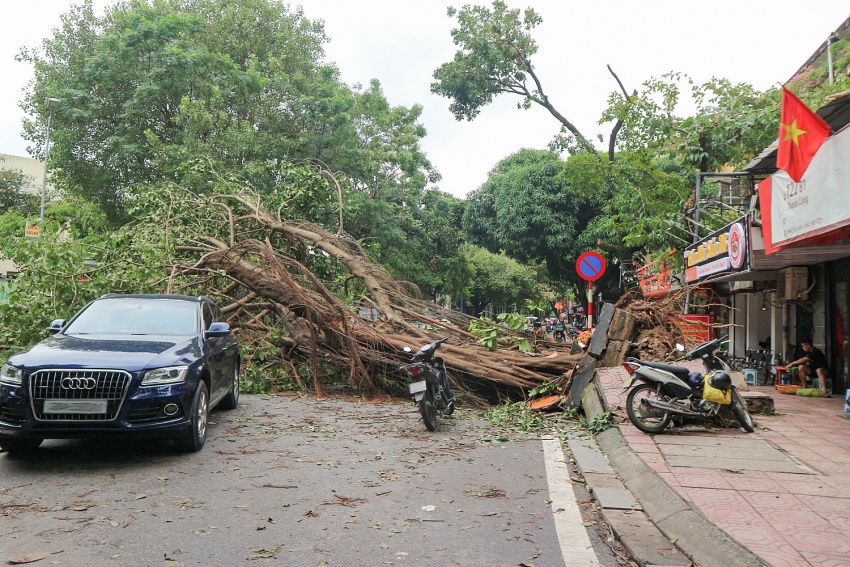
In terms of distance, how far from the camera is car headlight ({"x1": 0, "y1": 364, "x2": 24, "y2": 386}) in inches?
256

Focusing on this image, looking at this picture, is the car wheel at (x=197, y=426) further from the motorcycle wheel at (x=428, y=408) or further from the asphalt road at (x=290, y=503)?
the motorcycle wheel at (x=428, y=408)

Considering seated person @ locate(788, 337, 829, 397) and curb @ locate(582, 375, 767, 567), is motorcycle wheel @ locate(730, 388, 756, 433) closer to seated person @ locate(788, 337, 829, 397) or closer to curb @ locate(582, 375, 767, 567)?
curb @ locate(582, 375, 767, 567)

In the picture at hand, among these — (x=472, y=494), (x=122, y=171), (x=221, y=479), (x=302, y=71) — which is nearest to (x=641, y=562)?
(x=472, y=494)

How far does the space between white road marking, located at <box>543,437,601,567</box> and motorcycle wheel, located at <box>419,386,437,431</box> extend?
1.88 meters

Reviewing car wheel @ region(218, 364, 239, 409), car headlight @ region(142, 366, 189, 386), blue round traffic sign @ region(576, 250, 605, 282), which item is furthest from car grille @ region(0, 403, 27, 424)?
blue round traffic sign @ region(576, 250, 605, 282)

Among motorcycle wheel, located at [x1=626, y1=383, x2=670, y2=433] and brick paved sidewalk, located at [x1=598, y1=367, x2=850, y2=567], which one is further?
motorcycle wheel, located at [x1=626, y1=383, x2=670, y2=433]

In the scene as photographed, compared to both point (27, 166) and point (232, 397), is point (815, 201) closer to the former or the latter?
point (232, 397)

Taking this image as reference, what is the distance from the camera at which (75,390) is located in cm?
642

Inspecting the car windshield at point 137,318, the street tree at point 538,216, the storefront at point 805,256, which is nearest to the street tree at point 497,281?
the street tree at point 538,216

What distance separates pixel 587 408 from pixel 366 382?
411 centimetres

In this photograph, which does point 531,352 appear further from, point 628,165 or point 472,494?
point 628,165

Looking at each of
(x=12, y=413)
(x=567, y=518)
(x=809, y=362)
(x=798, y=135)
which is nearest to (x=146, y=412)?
(x=12, y=413)

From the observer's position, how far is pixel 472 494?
605cm

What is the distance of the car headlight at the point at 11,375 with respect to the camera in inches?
256
